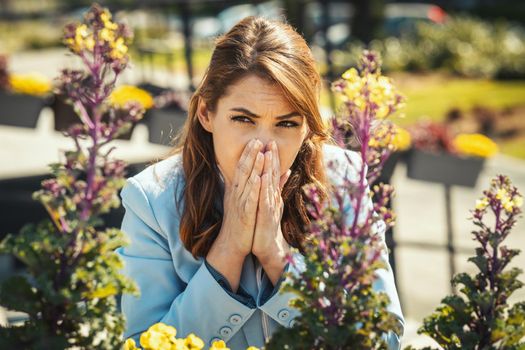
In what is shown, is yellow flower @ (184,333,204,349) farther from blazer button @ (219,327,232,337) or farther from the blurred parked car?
the blurred parked car

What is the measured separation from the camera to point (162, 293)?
2.46 metres

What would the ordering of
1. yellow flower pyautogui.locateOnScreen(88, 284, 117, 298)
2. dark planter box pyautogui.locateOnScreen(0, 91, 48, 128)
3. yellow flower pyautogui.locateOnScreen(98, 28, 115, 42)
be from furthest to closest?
dark planter box pyautogui.locateOnScreen(0, 91, 48, 128) → yellow flower pyautogui.locateOnScreen(98, 28, 115, 42) → yellow flower pyautogui.locateOnScreen(88, 284, 117, 298)

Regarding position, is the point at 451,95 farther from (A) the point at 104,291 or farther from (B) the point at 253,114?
(A) the point at 104,291

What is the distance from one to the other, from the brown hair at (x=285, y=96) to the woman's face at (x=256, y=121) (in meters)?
0.02

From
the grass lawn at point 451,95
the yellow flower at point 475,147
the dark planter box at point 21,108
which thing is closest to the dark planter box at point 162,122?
the dark planter box at point 21,108

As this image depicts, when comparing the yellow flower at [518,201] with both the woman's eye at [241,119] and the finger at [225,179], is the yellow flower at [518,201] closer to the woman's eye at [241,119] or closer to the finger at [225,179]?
the woman's eye at [241,119]

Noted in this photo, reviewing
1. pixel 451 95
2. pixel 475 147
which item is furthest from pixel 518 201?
pixel 451 95

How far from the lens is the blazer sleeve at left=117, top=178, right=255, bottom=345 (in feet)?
7.63

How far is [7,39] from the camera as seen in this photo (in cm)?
2614

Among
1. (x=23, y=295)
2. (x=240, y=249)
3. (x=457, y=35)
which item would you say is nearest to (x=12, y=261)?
(x=240, y=249)

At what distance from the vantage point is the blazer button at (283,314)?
7.81 feet

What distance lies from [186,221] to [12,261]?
150 inches

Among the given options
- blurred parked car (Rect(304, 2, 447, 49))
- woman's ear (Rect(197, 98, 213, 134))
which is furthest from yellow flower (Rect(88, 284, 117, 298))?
blurred parked car (Rect(304, 2, 447, 49))

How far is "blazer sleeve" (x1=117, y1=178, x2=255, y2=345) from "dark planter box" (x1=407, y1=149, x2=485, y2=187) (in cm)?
249
